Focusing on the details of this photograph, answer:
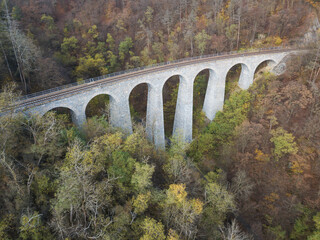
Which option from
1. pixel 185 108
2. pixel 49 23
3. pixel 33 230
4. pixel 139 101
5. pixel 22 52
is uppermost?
pixel 49 23

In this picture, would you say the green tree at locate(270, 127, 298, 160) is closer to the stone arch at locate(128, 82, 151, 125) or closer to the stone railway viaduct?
the stone railway viaduct

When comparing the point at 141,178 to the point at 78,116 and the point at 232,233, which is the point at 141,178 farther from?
the point at 78,116

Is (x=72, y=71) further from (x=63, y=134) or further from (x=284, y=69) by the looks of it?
(x=284, y=69)

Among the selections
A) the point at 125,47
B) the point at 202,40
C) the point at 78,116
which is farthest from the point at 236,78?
the point at 78,116

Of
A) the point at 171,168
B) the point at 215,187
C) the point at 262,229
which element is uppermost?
the point at 171,168

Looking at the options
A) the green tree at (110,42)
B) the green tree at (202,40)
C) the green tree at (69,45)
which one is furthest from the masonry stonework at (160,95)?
the green tree at (110,42)

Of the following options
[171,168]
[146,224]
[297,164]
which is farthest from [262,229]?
[146,224]

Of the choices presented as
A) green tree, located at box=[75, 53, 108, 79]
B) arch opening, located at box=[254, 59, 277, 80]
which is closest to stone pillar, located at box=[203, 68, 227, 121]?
arch opening, located at box=[254, 59, 277, 80]
